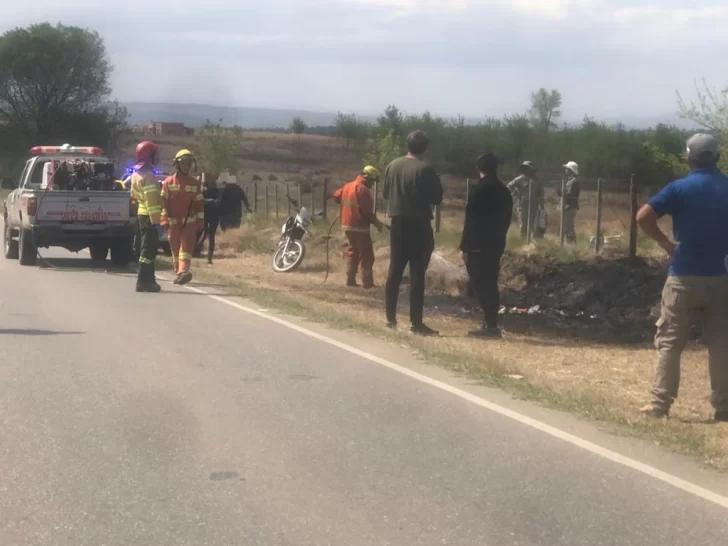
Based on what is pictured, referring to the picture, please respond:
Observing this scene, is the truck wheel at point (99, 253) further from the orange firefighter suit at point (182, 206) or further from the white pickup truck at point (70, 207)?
the orange firefighter suit at point (182, 206)

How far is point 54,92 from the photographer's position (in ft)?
275

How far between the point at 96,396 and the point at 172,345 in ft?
8.28

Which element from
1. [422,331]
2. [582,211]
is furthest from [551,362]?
[582,211]

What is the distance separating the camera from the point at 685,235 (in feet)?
27.4

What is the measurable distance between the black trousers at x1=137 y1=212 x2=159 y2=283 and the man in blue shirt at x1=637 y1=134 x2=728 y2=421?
8888 mm

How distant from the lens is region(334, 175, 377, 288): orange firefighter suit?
712 inches

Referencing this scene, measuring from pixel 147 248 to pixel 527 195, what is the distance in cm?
956

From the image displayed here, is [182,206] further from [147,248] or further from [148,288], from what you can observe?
[148,288]

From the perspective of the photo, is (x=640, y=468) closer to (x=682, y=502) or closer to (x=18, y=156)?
(x=682, y=502)

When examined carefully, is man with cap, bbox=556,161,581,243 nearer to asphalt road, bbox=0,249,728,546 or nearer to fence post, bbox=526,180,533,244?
fence post, bbox=526,180,533,244

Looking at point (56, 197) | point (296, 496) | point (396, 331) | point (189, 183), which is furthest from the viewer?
point (56, 197)

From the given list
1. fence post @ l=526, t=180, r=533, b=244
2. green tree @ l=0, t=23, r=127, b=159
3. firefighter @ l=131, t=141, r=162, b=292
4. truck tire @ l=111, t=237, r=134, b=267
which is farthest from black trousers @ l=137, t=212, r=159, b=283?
green tree @ l=0, t=23, r=127, b=159

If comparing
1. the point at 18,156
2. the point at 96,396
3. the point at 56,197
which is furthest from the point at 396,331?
the point at 18,156

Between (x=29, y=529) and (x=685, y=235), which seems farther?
(x=685, y=235)
